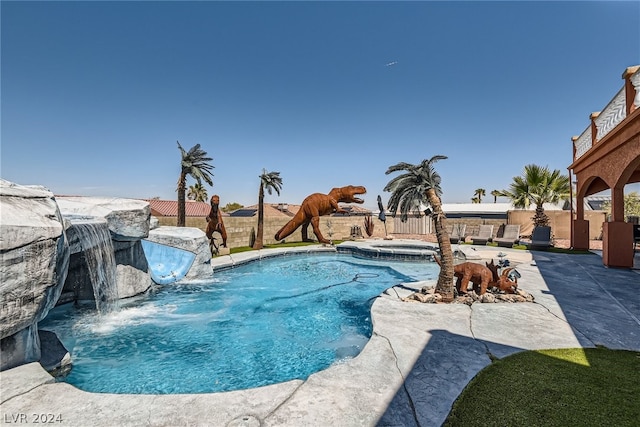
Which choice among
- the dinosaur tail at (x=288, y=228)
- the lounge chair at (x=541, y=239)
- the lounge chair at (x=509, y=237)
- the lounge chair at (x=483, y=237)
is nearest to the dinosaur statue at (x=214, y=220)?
the dinosaur tail at (x=288, y=228)

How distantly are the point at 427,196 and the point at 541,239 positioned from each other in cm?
1156

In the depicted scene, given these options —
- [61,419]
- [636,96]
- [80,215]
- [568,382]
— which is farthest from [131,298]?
[636,96]

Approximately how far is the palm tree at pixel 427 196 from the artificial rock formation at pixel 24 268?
595 centimetres

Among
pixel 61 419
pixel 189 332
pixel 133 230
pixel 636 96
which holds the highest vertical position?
pixel 636 96

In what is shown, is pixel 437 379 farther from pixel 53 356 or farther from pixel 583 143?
pixel 583 143

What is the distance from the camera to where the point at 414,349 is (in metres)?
3.73

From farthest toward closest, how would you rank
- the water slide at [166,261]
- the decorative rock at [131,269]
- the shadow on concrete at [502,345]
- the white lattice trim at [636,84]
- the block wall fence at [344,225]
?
the block wall fence at [344,225] → the water slide at [166,261] → the white lattice trim at [636,84] → the decorative rock at [131,269] → the shadow on concrete at [502,345]

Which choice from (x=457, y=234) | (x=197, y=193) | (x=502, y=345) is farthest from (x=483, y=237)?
(x=197, y=193)

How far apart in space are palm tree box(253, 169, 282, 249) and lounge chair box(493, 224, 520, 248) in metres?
13.0

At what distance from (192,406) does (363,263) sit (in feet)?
37.0

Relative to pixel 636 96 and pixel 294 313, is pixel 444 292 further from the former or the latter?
pixel 636 96

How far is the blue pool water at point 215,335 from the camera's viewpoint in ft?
13.2

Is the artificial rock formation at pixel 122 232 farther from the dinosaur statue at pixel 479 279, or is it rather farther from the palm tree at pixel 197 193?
the palm tree at pixel 197 193

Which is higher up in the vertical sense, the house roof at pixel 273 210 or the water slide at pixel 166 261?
the house roof at pixel 273 210
